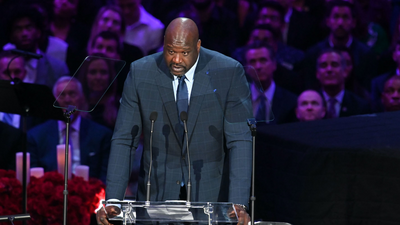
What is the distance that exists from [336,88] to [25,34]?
2.81 metres

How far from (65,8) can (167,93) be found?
3.22m

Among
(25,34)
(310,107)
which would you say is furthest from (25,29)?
(310,107)

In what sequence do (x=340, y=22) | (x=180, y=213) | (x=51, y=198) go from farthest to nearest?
(x=340, y=22)
(x=51, y=198)
(x=180, y=213)

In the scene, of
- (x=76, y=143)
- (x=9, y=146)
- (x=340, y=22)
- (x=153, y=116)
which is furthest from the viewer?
(x=340, y=22)

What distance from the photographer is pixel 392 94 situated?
17.8 feet

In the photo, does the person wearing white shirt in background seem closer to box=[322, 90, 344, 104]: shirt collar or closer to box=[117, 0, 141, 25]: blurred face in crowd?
box=[117, 0, 141, 25]: blurred face in crowd

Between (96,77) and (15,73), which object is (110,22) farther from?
(96,77)

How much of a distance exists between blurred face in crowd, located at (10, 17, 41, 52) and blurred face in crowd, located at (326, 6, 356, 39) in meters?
2.70

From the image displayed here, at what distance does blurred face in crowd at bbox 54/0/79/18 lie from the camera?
573cm

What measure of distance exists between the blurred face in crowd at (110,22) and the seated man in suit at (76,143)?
71 centimetres

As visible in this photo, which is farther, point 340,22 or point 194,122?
point 340,22

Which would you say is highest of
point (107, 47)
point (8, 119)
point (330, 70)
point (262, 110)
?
point (107, 47)

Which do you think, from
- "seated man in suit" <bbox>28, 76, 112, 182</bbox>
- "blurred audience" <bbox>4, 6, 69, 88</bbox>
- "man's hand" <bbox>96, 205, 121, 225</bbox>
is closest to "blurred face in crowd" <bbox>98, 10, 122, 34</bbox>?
"blurred audience" <bbox>4, 6, 69, 88</bbox>

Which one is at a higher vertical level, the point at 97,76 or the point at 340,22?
the point at 340,22
